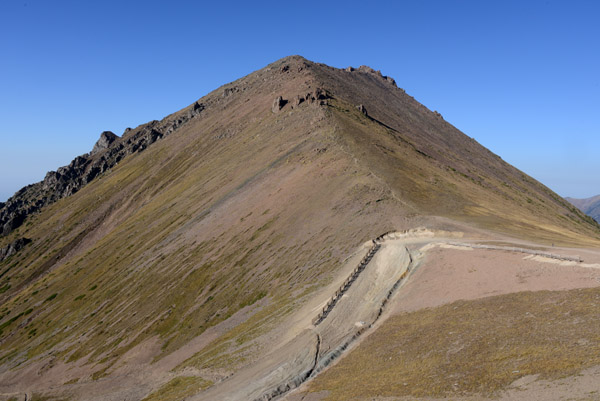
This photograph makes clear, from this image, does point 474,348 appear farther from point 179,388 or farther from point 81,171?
→ point 81,171

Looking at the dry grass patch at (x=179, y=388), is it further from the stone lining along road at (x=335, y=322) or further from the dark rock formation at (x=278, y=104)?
the dark rock formation at (x=278, y=104)

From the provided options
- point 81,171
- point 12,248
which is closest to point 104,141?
point 81,171

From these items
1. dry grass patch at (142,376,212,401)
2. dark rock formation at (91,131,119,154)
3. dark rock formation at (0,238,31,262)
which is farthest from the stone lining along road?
dark rock formation at (91,131,119,154)

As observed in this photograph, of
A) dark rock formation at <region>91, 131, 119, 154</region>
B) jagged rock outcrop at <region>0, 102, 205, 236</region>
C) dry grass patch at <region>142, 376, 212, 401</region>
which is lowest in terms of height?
dry grass patch at <region>142, 376, 212, 401</region>

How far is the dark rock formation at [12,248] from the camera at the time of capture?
383 feet

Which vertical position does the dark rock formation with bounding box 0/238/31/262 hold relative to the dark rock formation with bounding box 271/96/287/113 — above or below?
below

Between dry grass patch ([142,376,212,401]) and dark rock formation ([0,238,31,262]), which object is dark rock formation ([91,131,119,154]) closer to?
dark rock formation ([0,238,31,262])

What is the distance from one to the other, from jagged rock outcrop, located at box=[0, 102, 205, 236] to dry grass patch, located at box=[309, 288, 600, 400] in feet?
459

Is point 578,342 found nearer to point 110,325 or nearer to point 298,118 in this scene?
point 110,325

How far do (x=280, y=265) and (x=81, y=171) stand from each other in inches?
5610

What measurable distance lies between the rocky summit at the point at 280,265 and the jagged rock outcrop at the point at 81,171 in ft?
102

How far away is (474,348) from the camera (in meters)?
24.8

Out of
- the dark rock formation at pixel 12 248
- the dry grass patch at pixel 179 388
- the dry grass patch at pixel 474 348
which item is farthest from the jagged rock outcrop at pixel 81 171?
the dry grass patch at pixel 474 348

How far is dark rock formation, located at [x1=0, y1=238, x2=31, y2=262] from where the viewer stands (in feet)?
383
